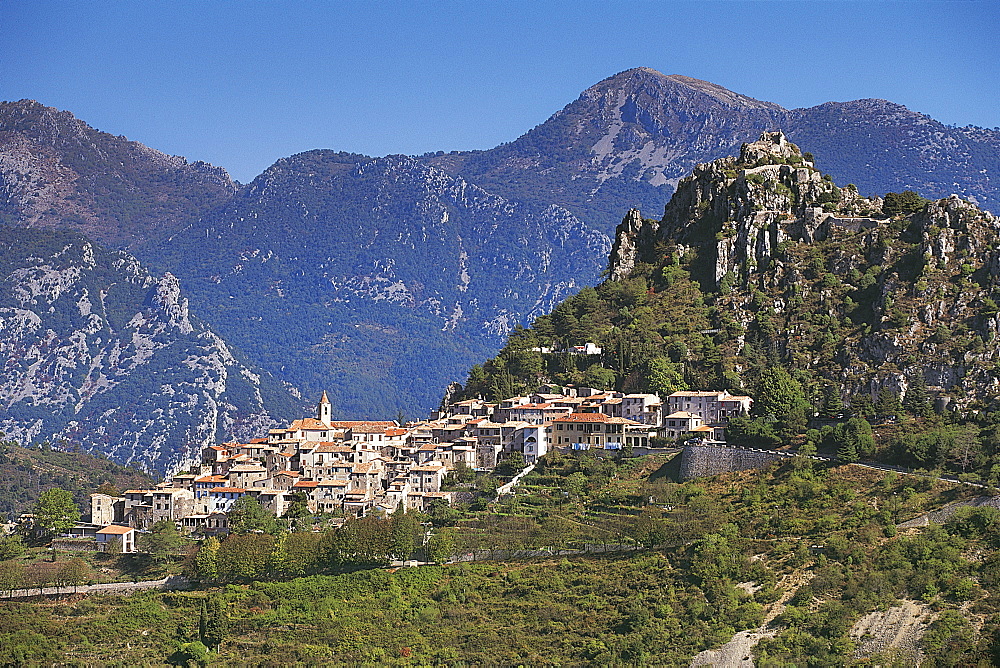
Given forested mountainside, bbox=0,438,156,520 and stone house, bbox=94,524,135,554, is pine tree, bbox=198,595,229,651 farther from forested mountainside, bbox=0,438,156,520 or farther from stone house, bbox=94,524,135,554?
forested mountainside, bbox=0,438,156,520

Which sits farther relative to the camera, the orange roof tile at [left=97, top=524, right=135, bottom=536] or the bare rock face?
the bare rock face

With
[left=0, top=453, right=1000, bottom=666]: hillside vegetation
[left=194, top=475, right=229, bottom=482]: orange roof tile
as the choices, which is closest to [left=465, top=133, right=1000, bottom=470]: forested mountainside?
[left=0, top=453, right=1000, bottom=666]: hillside vegetation

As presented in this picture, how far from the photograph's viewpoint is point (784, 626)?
5919 cm

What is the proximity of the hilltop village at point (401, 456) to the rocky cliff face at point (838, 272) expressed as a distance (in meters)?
8.00

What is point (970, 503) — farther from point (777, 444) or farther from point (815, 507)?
point (777, 444)

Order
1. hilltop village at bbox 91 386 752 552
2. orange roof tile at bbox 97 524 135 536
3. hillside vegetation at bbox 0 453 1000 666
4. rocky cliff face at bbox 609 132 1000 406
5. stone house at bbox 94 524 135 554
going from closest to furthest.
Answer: hillside vegetation at bbox 0 453 1000 666
stone house at bbox 94 524 135 554
orange roof tile at bbox 97 524 135 536
hilltop village at bbox 91 386 752 552
rocky cliff face at bbox 609 132 1000 406

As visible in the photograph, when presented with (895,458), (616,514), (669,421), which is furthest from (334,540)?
(895,458)

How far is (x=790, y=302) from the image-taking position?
295ft

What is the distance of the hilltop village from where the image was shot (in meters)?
75.9

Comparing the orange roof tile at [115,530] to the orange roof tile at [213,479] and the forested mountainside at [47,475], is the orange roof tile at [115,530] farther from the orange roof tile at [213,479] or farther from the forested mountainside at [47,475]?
the forested mountainside at [47,475]

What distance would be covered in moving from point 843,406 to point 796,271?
1645 cm

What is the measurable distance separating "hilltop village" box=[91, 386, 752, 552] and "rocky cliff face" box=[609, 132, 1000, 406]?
26.2 ft

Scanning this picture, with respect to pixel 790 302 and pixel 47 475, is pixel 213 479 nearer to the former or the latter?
pixel 790 302

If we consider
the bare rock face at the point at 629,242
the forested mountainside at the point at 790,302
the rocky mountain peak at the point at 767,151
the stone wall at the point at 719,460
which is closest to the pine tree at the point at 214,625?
the stone wall at the point at 719,460
